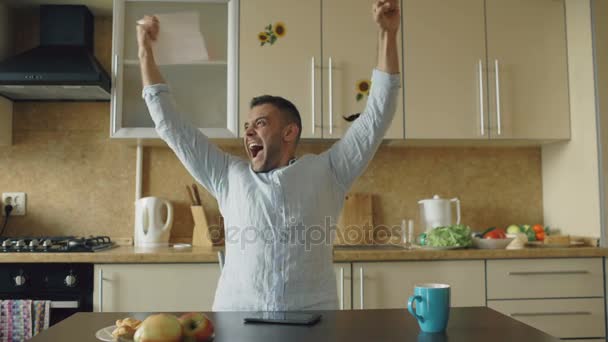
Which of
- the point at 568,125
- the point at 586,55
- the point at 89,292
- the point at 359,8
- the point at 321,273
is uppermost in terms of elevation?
the point at 359,8

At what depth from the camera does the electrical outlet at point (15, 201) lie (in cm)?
288

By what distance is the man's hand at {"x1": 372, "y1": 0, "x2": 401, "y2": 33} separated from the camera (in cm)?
139

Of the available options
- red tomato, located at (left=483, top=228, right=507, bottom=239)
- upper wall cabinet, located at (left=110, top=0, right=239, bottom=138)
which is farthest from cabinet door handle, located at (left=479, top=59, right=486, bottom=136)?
upper wall cabinet, located at (left=110, top=0, right=239, bottom=138)

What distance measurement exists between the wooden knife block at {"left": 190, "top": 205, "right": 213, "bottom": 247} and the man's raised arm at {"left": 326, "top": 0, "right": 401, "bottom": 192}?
4.66 ft

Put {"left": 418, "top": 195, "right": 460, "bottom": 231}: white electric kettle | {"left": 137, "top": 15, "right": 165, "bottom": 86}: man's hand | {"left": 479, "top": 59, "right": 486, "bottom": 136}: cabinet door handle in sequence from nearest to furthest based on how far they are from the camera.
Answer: {"left": 137, "top": 15, "right": 165, "bottom": 86}: man's hand
{"left": 479, "top": 59, "right": 486, "bottom": 136}: cabinet door handle
{"left": 418, "top": 195, "right": 460, "bottom": 231}: white electric kettle

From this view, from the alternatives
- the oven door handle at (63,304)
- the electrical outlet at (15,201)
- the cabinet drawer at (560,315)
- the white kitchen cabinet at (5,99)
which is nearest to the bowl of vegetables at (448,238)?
the cabinet drawer at (560,315)

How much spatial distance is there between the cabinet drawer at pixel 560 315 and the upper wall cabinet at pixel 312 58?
0.92 metres

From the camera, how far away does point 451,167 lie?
3.07 meters

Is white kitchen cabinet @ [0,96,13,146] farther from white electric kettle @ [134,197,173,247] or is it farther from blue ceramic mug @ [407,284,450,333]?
blue ceramic mug @ [407,284,450,333]

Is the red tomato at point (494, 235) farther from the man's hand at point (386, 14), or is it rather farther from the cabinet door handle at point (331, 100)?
the man's hand at point (386, 14)

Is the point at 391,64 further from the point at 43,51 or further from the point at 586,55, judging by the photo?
the point at 43,51

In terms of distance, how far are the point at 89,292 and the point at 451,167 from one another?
1.91 m

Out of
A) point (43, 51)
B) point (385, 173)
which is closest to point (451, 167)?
point (385, 173)

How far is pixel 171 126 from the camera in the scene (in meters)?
1.50
